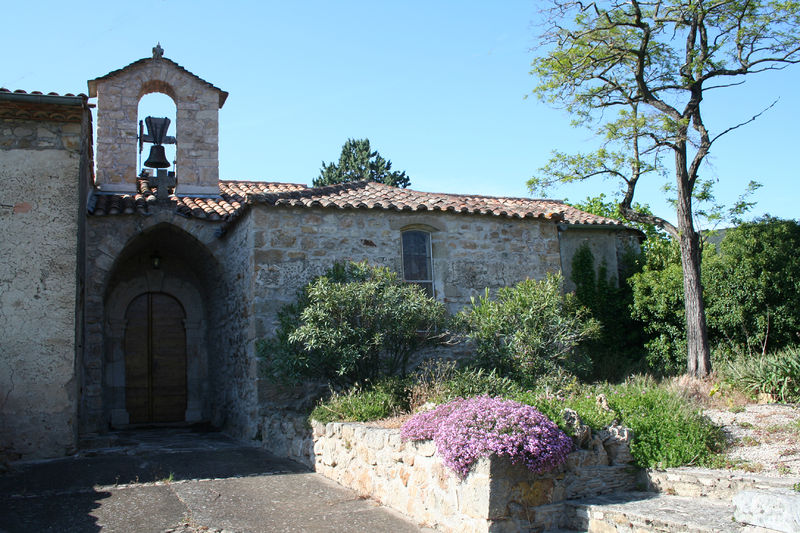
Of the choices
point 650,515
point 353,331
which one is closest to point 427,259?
point 353,331

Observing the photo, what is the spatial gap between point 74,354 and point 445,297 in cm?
606

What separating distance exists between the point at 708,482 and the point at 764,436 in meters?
2.29

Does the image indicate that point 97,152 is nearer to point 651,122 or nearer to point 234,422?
point 234,422

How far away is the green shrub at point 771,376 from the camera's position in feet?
32.2

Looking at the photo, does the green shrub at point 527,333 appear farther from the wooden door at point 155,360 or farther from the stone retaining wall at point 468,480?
the wooden door at point 155,360

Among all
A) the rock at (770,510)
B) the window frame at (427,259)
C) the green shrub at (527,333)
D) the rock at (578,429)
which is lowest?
the rock at (770,510)

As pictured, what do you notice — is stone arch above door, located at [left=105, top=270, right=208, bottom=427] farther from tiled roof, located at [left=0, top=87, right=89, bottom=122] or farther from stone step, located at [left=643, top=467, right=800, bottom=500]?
stone step, located at [left=643, top=467, right=800, bottom=500]

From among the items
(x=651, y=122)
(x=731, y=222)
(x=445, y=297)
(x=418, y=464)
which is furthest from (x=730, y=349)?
(x=418, y=464)

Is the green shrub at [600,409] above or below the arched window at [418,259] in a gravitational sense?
below

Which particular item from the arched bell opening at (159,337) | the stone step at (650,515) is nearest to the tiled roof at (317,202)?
the arched bell opening at (159,337)

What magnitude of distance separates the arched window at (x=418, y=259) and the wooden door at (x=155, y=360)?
543 cm

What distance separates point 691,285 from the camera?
11.8 metres

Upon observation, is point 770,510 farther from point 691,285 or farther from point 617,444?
point 691,285

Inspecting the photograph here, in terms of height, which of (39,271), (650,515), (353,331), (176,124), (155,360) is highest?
(176,124)
